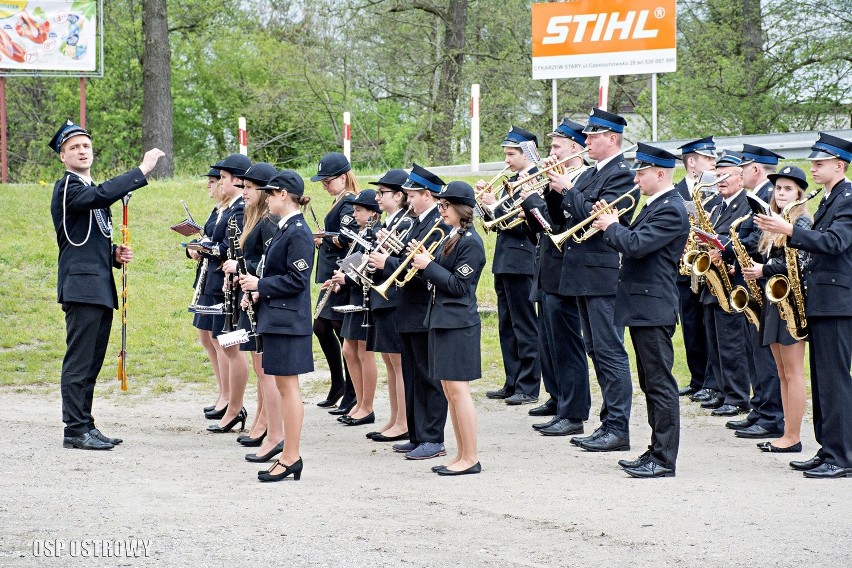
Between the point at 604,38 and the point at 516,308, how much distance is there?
9658 millimetres

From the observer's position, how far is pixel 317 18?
2998 centimetres

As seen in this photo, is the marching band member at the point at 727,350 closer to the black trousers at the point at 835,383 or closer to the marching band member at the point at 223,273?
the black trousers at the point at 835,383

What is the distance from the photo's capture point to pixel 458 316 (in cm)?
775

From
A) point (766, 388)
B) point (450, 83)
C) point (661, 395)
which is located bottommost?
point (766, 388)

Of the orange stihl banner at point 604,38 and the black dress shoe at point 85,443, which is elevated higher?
the orange stihl banner at point 604,38

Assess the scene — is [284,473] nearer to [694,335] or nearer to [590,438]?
[590,438]

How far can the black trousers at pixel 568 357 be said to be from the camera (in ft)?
30.1

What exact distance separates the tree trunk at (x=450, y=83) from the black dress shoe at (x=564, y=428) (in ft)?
64.1

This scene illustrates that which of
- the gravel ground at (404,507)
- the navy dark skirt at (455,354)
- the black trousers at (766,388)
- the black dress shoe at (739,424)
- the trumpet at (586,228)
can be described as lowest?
the gravel ground at (404,507)

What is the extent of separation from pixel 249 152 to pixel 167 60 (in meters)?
7.20

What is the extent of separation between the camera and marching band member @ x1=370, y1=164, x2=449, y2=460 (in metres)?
8.17

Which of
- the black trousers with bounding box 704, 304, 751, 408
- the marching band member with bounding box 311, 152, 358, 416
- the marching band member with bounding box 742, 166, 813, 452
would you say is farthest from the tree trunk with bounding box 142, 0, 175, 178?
the marching band member with bounding box 742, 166, 813, 452

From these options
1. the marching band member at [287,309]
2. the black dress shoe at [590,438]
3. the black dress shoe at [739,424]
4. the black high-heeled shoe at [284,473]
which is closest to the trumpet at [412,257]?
the marching band member at [287,309]

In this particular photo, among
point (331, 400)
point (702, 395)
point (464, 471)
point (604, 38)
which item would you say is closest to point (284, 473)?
point (464, 471)
